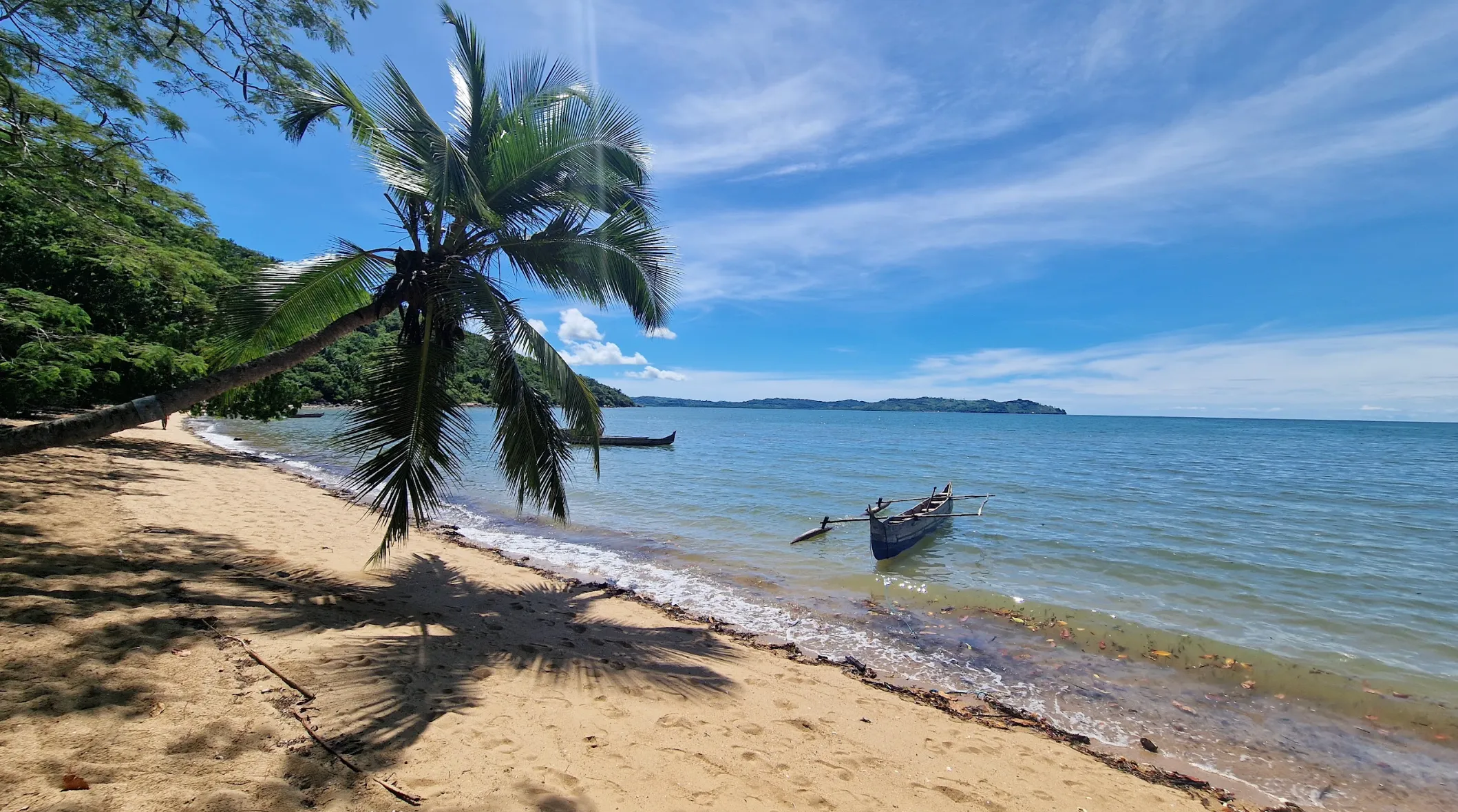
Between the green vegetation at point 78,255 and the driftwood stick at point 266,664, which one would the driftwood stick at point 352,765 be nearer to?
the driftwood stick at point 266,664

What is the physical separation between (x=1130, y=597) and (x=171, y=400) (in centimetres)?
1216

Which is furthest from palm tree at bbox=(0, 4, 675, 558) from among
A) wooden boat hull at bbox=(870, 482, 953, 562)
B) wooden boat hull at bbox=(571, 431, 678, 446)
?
wooden boat hull at bbox=(571, 431, 678, 446)

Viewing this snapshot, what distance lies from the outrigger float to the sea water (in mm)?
256

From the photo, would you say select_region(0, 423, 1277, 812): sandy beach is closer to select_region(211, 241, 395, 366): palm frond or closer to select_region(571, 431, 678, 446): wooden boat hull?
select_region(211, 241, 395, 366): palm frond

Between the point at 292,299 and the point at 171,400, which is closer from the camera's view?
the point at 171,400

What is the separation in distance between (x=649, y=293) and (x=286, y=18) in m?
4.67

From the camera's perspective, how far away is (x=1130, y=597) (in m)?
9.34

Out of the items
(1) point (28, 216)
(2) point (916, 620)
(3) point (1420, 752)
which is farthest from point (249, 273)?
(3) point (1420, 752)

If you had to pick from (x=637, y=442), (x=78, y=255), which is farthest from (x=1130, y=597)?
(x=637, y=442)

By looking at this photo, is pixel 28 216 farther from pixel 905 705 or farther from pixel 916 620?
pixel 916 620

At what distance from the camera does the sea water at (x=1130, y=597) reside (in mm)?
5480

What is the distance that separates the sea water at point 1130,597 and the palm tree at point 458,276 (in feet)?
10.6

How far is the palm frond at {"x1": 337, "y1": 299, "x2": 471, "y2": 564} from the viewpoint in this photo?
5328 millimetres

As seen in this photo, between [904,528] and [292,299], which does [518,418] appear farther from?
[904,528]
